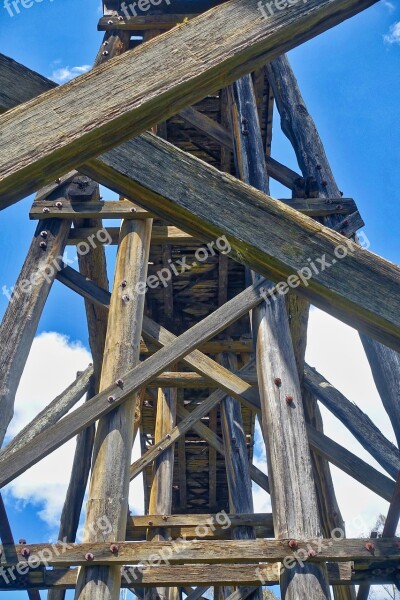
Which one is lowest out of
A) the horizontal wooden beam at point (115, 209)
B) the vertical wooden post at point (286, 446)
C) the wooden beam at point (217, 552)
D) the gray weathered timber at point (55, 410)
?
the wooden beam at point (217, 552)

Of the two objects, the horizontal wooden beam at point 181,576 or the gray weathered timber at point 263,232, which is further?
the horizontal wooden beam at point 181,576

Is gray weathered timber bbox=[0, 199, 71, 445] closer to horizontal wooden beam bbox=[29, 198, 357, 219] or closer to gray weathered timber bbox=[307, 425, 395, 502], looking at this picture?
horizontal wooden beam bbox=[29, 198, 357, 219]

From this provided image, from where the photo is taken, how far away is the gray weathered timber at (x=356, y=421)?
3961mm

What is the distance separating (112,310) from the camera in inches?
154

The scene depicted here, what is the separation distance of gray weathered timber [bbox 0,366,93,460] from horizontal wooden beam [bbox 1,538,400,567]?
1309mm

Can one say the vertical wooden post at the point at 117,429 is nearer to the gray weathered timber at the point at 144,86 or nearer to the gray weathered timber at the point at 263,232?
the gray weathered timber at the point at 263,232

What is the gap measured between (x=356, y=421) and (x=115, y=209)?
6.64 feet

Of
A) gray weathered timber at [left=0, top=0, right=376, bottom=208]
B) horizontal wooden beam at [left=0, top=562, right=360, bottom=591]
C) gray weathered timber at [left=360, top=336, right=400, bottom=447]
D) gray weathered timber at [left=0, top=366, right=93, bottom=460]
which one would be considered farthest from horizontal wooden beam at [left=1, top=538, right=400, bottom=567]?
gray weathered timber at [left=0, top=0, right=376, bottom=208]

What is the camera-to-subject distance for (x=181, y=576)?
3520mm

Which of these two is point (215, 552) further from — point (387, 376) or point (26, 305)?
point (26, 305)

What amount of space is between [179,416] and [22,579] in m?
5.04

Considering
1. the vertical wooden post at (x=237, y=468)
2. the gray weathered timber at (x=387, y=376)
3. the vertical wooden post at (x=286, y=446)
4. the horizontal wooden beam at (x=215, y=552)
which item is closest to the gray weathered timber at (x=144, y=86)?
the horizontal wooden beam at (x=215, y=552)

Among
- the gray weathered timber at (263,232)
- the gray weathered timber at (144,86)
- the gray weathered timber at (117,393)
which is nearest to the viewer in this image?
the gray weathered timber at (144,86)

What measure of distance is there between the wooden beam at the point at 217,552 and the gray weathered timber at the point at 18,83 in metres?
1.88
